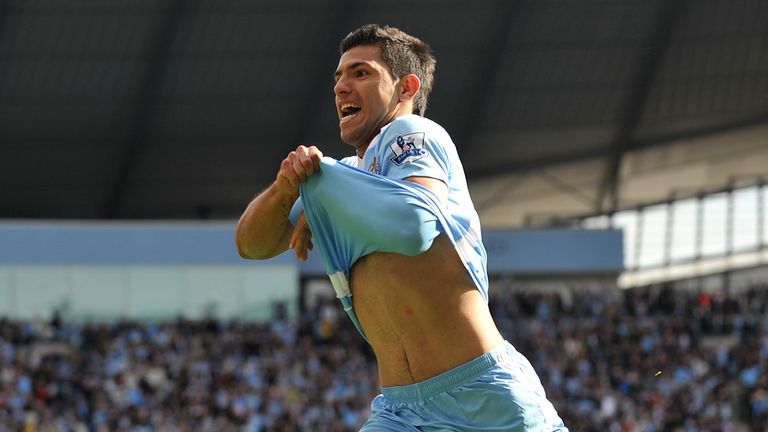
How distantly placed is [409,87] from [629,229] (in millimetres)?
43751

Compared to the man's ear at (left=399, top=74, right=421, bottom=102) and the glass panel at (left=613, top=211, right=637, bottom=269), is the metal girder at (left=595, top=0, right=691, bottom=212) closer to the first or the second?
the glass panel at (left=613, top=211, right=637, bottom=269)

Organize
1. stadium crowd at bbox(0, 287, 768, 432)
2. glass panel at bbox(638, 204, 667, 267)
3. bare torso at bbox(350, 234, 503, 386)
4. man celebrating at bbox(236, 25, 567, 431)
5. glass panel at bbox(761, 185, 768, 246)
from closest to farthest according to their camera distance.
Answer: man celebrating at bbox(236, 25, 567, 431) → bare torso at bbox(350, 234, 503, 386) → stadium crowd at bbox(0, 287, 768, 432) → glass panel at bbox(761, 185, 768, 246) → glass panel at bbox(638, 204, 667, 267)

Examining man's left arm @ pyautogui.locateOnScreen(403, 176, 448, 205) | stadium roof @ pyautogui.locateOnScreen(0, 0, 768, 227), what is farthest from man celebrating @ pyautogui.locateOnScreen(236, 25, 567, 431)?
stadium roof @ pyautogui.locateOnScreen(0, 0, 768, 227)

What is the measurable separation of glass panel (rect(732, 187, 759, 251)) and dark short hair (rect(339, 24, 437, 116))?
4340 centimetres

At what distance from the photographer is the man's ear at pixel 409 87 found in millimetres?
4703

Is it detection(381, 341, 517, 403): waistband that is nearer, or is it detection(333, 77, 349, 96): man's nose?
detection(381, 341, 517, 403): waistband

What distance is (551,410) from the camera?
4605 mm

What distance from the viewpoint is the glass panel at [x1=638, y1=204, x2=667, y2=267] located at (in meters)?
47.2

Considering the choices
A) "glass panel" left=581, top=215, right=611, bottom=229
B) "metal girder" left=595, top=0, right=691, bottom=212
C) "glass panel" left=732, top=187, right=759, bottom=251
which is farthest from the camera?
"glass panel" left=732, top=187, right=759, bottom=251

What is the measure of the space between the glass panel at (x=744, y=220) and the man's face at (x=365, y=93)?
43520 millimetres

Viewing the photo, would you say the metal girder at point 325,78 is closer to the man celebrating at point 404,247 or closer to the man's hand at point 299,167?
the man celebrating at point 404,247

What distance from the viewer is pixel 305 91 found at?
37.8 metres

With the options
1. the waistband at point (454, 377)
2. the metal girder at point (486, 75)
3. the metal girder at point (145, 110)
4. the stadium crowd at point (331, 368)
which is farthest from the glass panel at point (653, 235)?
the waistband at point (454, 377)

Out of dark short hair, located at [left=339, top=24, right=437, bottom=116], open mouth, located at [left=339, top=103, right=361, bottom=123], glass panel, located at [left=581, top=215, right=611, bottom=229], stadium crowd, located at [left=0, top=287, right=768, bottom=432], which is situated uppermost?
glass panel, located at [left=581, top=215, right=611, bottom=229]
